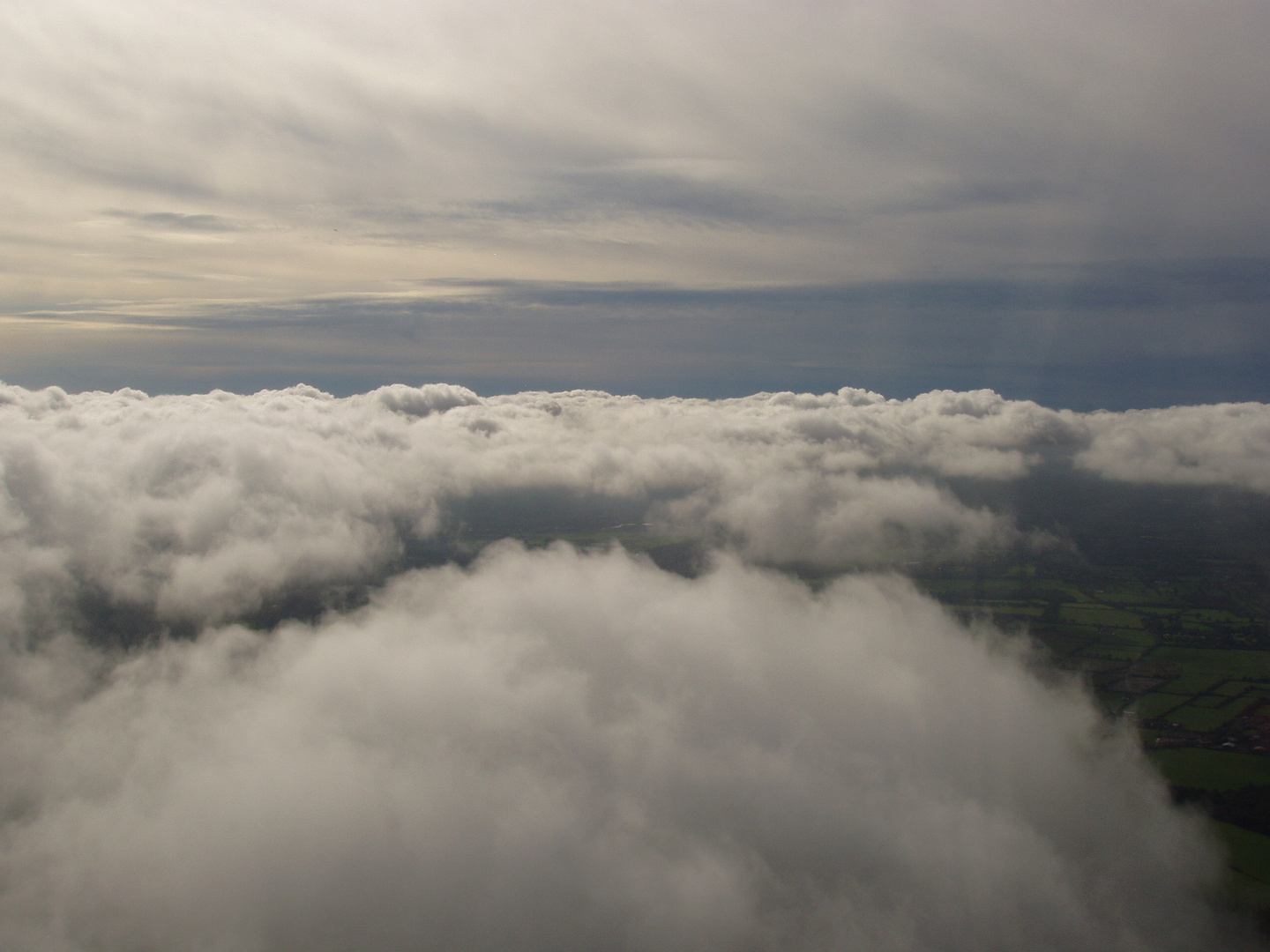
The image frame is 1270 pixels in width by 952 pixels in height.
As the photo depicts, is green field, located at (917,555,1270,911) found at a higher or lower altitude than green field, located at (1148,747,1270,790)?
lower

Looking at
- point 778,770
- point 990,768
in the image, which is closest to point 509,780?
point 778,770

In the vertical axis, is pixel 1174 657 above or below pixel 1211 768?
below

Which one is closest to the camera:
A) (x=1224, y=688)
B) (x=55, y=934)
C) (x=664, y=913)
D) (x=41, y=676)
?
(x=664, y=913)

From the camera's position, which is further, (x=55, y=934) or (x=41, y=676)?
(x=41, y=676)

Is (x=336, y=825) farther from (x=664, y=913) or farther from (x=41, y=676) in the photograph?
(x=41, y=676)

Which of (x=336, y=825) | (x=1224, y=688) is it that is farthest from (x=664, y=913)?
(x=1224, y=688)

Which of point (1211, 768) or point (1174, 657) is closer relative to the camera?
point (1211, 768)

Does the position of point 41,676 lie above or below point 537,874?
below

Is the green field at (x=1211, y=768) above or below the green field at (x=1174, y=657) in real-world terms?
above

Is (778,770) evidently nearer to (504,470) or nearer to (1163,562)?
(1163,562)

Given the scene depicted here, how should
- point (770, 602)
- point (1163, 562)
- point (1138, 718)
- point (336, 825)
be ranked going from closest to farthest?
point (336, 825) → point (1138, 718) → point (770, 602) → point (1163, 562)
